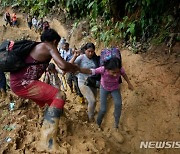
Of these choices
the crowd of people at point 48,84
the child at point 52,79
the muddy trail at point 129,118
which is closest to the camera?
the crowd of people at point 48,84

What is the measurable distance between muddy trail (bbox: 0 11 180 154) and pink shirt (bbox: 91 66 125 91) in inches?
32.4

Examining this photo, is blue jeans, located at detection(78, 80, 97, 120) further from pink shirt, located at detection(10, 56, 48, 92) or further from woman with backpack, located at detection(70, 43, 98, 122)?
pink shirt, located at detection(10, 56, 48, 92)

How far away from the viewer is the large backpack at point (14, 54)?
418 cm

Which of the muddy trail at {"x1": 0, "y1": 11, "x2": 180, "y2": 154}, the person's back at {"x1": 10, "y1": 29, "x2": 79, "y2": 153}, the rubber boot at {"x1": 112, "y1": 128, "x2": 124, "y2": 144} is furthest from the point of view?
the rubber boot at {"x1": 112, "y1": 128, "x2": 124, "y2": 144}

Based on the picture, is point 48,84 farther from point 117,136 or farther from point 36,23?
point 36,23

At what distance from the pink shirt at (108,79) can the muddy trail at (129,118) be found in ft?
2.70

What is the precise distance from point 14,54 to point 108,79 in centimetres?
188

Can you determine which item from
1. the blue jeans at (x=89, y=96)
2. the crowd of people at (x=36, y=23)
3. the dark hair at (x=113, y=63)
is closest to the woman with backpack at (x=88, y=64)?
the blue jeans at (x=89, y=96)

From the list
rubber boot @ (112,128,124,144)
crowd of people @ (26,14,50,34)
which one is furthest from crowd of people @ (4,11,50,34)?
rubber boot @ (112,128,124,144)

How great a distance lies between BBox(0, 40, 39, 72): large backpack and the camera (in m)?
4.18

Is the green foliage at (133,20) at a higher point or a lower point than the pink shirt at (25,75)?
higher

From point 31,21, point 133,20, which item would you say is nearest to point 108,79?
point 133,20

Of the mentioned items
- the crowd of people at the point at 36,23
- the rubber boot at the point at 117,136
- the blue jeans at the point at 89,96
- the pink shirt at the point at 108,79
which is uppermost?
the crowd of people at the point at 36,23

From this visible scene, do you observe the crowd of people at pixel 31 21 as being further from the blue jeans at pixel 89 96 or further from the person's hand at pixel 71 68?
the person's hand at pixel 71 68
